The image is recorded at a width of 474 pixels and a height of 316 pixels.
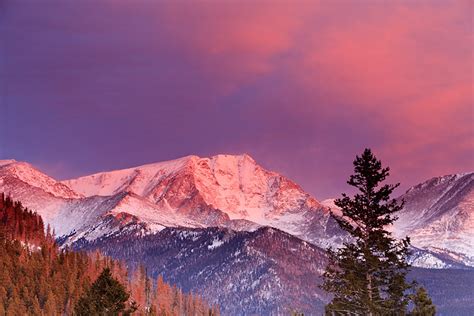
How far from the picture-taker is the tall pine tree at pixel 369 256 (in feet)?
183

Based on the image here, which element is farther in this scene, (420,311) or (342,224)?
(420,311)

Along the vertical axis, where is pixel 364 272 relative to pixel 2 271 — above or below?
below

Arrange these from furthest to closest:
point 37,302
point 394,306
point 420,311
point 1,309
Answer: point 37,302 < point 1,309 < point 420,311 < point 394,306

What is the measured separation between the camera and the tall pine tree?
55906 mm

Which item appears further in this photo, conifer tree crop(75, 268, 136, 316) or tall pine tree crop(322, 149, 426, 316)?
conifer tree crop(75, 268, 136, 316)

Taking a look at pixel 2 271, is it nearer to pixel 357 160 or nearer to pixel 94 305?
pixel 94 305

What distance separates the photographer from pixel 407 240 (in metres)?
56.6

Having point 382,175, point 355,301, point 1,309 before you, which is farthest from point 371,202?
point 1,309

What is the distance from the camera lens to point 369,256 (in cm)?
5550

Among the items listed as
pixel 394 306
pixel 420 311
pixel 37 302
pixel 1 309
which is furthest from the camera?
pixel 37 302

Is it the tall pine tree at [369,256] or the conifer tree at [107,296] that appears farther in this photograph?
the conifer tree at [107,296]

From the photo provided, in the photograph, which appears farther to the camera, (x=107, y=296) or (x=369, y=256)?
(x=107, y=296)

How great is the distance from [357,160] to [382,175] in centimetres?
211

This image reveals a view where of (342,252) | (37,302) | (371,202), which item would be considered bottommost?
(342,252)
